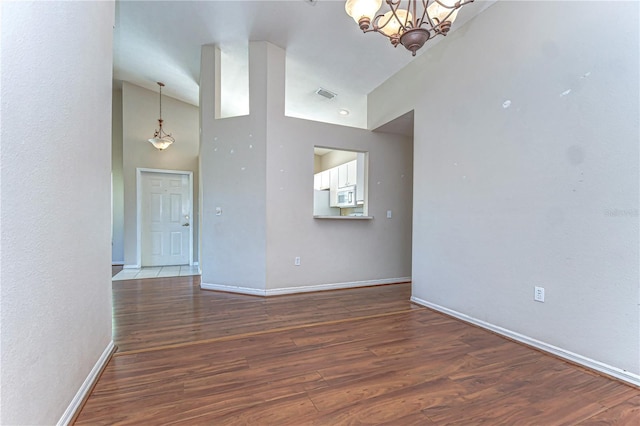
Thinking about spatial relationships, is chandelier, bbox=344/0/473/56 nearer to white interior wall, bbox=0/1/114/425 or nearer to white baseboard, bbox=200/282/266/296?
white interior wall, bbox=0/1/114/425

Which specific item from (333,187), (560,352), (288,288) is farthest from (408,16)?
(333,187)

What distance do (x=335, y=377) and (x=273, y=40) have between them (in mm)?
3632

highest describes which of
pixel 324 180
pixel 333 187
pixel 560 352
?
pixel 324 180

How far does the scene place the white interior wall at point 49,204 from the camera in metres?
0.94

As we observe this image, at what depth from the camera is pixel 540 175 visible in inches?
84.4

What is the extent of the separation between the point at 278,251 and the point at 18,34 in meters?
2.90

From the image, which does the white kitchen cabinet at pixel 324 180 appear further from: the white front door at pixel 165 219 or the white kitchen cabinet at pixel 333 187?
the white front door at pixel 165 219

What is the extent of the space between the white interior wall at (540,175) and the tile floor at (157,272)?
4039mm

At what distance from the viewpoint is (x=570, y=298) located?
6.45 ft

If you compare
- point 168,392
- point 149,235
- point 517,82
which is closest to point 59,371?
point 168,392

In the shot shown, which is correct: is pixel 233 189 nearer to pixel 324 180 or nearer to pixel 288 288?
pixel 288 288

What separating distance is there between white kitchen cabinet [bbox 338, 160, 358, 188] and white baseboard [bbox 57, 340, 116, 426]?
4.59 metres

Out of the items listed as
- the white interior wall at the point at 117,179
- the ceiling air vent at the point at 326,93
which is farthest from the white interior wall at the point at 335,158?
the white interior wall at the point at 117,179

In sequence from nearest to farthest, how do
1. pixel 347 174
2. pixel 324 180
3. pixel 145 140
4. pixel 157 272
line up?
1. pixel 157 272
2. pixel 145 140
3. pixel 347 174
4. pixel 324 180
